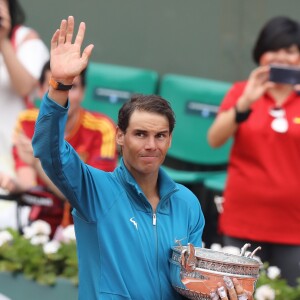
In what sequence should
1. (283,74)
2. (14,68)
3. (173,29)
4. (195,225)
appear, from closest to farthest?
(195,225)
(283,74)
(14,68)
(173,29)

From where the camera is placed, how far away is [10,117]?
605cm

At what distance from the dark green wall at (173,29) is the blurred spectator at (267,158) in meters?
1.77

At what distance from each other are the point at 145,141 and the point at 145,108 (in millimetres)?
118

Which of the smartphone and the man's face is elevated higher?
the smartphone

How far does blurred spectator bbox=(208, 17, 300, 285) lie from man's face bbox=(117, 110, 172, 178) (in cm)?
183

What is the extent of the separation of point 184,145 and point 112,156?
1565 millimetres

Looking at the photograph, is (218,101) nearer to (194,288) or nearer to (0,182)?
(0,182)

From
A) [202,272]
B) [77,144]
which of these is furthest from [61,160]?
[77,144]

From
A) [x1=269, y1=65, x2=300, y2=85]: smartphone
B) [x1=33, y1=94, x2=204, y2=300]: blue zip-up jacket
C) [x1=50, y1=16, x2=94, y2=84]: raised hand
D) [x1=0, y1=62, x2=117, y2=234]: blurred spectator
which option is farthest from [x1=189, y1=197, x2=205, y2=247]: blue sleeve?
[x1=0, y1=62, x2=117, y2=234]: blurred spectator

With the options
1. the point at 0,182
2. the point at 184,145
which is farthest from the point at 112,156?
the point at 184,145

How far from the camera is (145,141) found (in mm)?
3221

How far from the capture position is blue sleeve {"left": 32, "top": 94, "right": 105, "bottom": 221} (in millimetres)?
3039

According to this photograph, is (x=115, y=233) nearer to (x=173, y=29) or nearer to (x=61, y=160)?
(x=61, y=160)

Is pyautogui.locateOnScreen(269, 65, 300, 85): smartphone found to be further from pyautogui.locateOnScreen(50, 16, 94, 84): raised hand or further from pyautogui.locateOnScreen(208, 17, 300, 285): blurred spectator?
pyautogui.locateOnScreen(50, 16, 94, 84): raised hand
